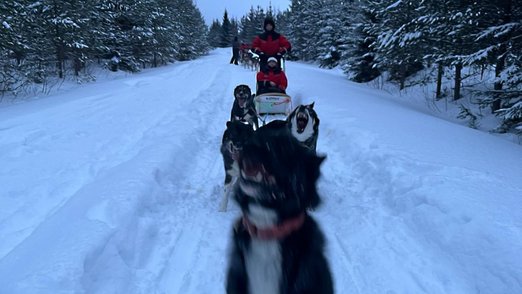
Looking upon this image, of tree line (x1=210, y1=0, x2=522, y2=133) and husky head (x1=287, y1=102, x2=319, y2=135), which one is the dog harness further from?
tree line (x1=210, y1=0, x2=522, y2=133)

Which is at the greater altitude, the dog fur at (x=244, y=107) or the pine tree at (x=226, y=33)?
the pine tree at (x=226, y=33)

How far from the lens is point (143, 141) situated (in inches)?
292

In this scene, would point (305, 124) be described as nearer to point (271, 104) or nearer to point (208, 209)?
point (208, 209)

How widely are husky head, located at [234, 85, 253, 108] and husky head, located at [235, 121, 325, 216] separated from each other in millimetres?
4349

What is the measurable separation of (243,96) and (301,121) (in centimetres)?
150

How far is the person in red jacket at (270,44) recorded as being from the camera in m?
8.77

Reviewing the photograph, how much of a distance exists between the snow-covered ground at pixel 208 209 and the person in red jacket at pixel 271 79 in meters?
1.68

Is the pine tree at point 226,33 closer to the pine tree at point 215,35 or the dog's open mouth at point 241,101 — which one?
the pine tree at point 215,35

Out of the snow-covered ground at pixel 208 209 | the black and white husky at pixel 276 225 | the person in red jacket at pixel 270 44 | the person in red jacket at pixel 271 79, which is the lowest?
the snow-covered ground at pixel 208 209

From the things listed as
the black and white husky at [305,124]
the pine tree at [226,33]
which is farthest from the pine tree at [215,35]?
the black and white husky at [305,124]

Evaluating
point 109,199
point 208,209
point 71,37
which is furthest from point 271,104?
point 71,37

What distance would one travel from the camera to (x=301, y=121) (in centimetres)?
479

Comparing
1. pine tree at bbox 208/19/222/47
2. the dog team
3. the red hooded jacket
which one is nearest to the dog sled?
the red hooded jacket

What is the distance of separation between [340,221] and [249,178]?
320 centimetres
